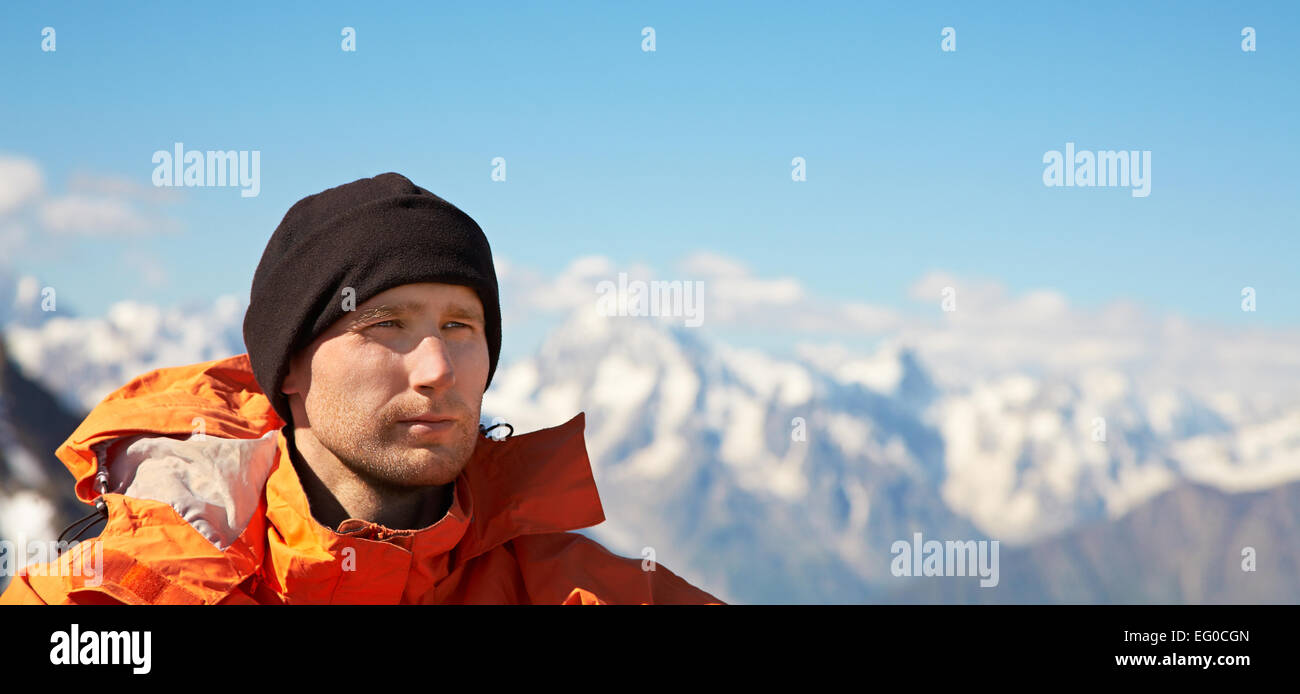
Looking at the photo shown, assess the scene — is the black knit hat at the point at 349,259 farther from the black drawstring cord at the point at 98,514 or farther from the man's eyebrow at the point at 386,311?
the black drawstring cord at the point at 98,514

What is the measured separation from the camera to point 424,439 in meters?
4.22

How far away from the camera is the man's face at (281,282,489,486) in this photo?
416 centimetres

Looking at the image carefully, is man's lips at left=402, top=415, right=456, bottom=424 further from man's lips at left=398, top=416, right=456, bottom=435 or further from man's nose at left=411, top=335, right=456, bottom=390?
man's nose at left=411, top=335, right=456, bottom=390

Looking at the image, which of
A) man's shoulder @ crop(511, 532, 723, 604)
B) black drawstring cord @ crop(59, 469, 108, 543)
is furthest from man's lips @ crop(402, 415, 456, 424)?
black drawstring cord @ crop(59, 469, 108, 543)

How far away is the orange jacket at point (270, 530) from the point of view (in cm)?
396

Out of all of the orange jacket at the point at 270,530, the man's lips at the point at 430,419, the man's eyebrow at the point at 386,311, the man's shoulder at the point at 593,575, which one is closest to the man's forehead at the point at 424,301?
the man's eyebrow at the point at 386,311

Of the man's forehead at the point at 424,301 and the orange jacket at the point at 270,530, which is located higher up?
the man's forehead at the point at 424,301

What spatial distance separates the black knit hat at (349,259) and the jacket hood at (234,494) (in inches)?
15.5

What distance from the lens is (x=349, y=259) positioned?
164 inches
